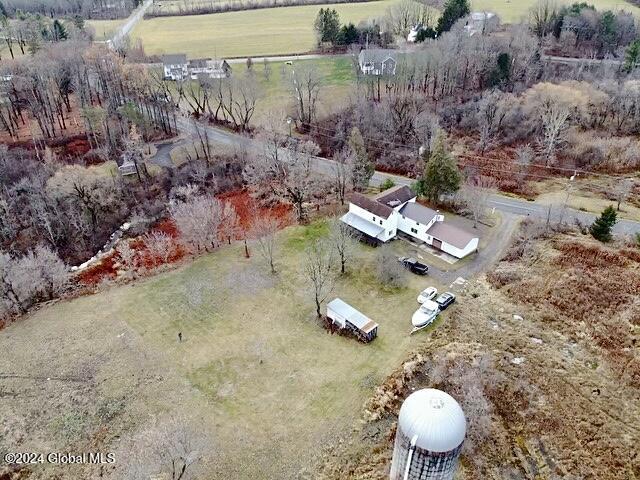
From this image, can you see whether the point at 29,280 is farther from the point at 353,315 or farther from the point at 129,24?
the point at 129,24

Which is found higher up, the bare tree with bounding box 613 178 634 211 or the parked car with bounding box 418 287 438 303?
the bare tree with bounding box 613 178 634 211

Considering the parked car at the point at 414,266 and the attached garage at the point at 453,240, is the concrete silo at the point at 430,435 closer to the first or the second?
the parked car at the point at 414,266

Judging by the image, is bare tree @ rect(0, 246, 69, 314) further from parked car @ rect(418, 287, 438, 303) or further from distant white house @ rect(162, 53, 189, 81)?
distant white house @ rect(162, 53, 189, 81)

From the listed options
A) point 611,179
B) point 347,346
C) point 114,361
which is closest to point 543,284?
point 347,346

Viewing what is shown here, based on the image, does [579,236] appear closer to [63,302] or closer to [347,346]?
[347,346]

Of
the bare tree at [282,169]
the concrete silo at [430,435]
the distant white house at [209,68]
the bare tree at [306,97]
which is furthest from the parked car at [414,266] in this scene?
the distant white house at [209,68]

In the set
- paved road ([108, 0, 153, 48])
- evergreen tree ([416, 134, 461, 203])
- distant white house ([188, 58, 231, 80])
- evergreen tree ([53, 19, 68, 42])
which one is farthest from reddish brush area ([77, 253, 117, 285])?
evergreen tree ([53, 19, 68, 42])

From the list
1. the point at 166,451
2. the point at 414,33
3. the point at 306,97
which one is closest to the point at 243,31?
the point at 414,33
